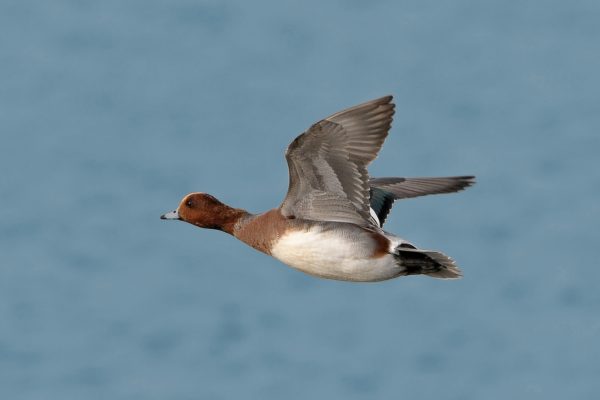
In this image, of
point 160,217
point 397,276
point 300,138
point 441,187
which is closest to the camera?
point 300,138

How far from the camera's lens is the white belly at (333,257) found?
10.4 m

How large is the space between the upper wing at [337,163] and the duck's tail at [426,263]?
348mm

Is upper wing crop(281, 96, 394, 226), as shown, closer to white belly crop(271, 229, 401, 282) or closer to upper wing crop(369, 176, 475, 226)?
white belly crop(271, 229, 401, 282)

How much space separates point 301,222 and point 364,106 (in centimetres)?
103

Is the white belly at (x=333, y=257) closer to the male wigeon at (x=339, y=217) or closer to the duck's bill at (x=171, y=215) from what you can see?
the male wigeon at (x=339, y=217)

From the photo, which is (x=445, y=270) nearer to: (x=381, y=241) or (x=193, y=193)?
(x=381, y=241)

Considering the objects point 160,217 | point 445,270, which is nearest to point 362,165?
point 445,270

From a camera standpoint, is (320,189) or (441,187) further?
(441,187)

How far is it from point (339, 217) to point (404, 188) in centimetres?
183

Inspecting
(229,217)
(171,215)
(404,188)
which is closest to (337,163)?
(229,217)

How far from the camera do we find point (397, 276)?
10617mm

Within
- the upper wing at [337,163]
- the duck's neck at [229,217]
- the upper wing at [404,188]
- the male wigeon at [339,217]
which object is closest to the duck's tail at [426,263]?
the male wigeon at [339,217]

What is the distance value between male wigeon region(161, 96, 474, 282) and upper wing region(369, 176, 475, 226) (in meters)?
1.23

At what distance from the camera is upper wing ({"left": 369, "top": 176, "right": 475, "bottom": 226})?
11.9 m
